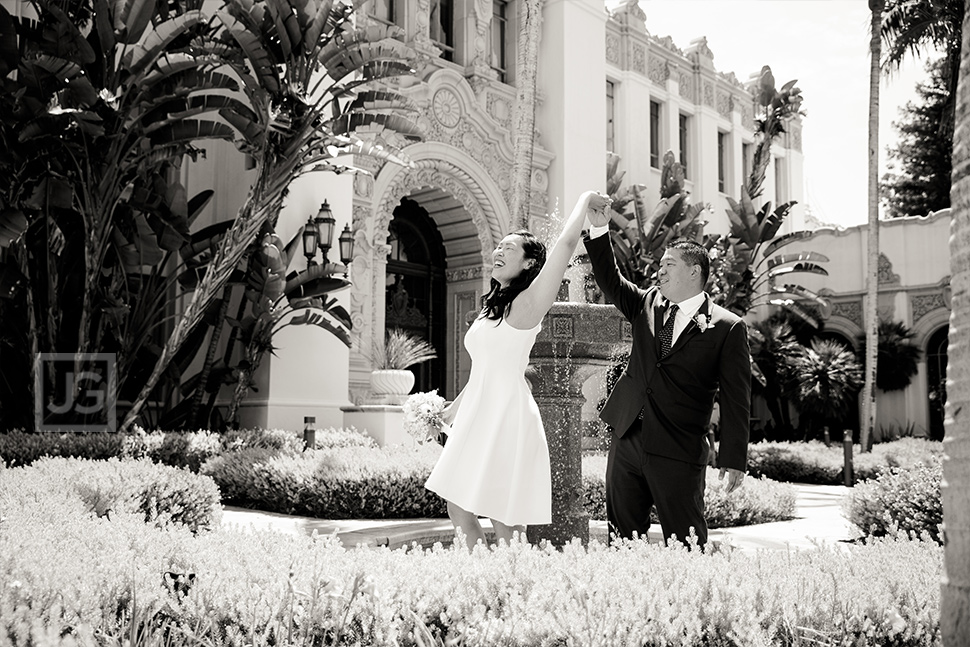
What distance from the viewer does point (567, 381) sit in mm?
5184

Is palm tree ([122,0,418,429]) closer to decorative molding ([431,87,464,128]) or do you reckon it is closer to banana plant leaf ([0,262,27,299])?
banana plant leaf ([0,262,27,299])

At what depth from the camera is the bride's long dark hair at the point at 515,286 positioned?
13.3 feet

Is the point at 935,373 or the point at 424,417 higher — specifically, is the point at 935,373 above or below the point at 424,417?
above

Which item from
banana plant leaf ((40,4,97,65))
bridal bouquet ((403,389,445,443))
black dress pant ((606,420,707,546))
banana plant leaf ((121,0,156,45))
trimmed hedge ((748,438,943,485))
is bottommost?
trimmed hedge ((748,438,943,485))

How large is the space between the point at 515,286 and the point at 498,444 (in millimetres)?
725

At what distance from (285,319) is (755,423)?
55.8 ft

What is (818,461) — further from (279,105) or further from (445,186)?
(279,105)

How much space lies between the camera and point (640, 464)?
3.83 m

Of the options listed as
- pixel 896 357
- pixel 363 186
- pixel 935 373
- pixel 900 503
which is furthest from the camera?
pixel 935 373

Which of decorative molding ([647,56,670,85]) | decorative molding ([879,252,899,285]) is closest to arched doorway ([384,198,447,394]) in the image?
decorative molding ([647,56,670,85])

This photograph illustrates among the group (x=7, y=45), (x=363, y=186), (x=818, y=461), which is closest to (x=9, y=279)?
(x=7, y=45)

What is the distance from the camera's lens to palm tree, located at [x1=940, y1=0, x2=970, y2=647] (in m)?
2.10

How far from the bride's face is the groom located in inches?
12.7

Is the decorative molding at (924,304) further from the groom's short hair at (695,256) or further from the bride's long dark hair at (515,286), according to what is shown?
the bride's long dark hair at (515,286)
